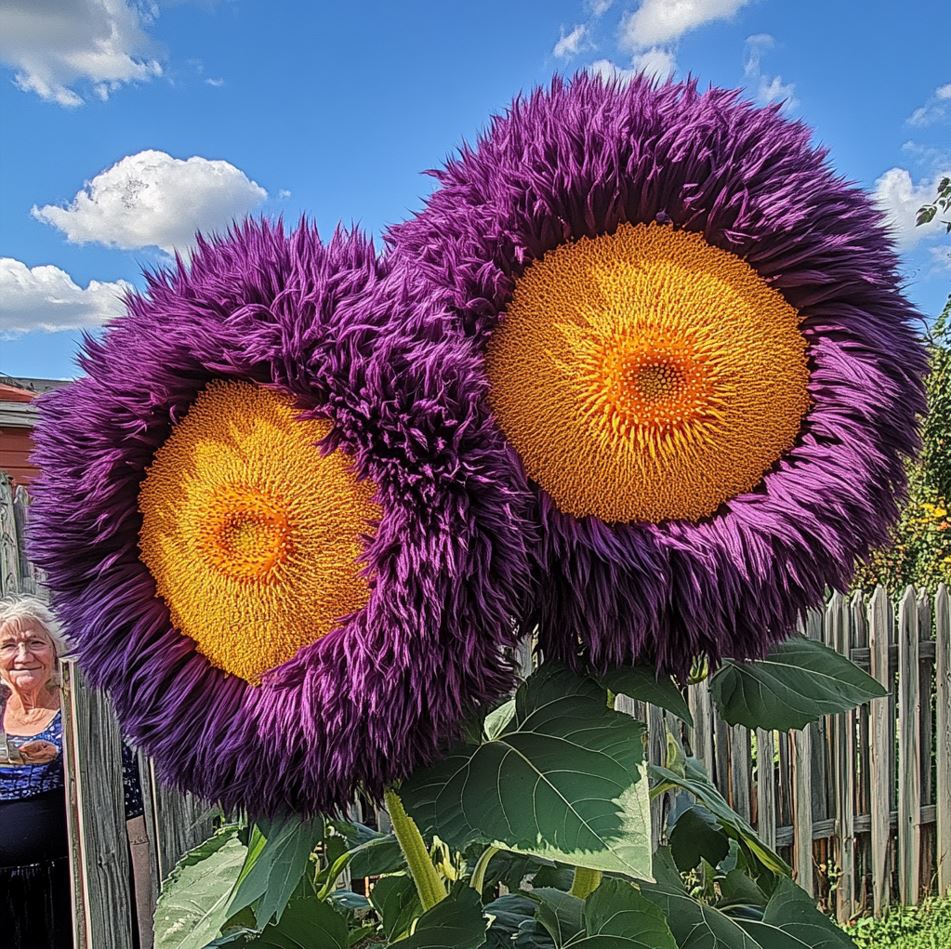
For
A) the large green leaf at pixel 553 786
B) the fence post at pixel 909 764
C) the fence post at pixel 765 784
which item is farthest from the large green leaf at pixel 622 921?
the fence post at pixel 909 764

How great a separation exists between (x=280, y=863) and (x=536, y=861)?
44cm

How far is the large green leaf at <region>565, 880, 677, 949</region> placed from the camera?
2.73 feet

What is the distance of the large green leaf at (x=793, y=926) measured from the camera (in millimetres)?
1045

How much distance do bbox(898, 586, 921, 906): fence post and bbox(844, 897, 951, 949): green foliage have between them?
0.10m

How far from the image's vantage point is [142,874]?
2873mm

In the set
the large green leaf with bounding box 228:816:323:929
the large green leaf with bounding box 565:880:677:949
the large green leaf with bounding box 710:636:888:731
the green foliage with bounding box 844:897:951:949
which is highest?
the large green leaf with bounding box 710:636:888:731

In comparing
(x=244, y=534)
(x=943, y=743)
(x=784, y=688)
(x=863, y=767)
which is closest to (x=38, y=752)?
(x=784, y=688)

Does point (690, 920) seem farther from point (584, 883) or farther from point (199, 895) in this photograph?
point (199, 895)

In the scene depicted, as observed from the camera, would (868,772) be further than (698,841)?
Yes

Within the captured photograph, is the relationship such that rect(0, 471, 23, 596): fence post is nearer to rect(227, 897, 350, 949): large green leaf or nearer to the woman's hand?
the woman's hand

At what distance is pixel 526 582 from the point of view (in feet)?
2.06

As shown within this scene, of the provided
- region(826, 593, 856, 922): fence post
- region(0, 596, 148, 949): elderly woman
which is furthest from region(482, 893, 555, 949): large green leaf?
region(826, 593, 856, 922): fence post

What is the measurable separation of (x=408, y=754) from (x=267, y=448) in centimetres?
23

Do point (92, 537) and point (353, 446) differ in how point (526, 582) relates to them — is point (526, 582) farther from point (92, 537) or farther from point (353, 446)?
point (92, 537)
